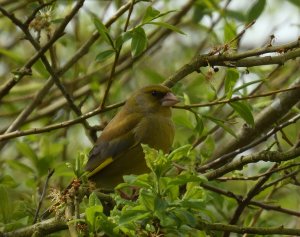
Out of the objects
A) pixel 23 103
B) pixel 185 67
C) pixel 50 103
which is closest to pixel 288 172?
pixel 185 67

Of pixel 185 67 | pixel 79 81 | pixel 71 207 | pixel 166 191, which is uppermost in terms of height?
pixel 79 81

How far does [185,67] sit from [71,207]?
1139 millimetres

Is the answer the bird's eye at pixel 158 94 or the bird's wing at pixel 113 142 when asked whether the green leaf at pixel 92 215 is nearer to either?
the bird's wing at pixel 113 142

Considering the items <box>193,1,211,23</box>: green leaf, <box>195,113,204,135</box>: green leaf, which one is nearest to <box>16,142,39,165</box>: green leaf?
<box>195,113,204,135</box>: green leaf

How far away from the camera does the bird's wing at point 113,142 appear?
473 cm

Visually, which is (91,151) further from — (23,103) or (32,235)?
(23,103)

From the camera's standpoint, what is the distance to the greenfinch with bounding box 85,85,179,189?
4727mm

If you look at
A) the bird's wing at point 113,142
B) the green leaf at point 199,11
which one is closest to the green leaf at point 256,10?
the bird's wing at point 113,142

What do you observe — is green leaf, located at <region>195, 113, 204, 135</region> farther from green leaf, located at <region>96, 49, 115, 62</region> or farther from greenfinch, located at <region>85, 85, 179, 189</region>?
green leaf, located at <region>96, 49, 115, 62</region>

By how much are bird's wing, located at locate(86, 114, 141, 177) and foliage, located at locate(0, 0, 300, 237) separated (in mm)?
115

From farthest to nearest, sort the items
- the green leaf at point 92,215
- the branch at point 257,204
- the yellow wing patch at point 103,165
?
the yellow wing patch at point 103,165 < the branch at point 257,204 < the green leaf at point 92,215

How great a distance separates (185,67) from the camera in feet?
12.8

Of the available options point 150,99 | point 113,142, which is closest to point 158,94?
point 150,99

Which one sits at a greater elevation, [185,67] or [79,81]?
[79,81]
